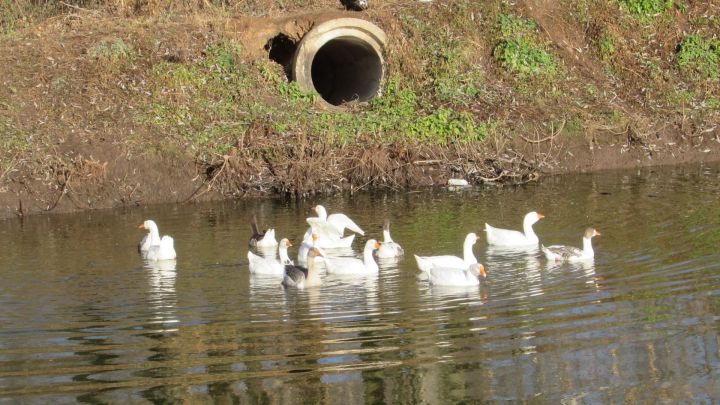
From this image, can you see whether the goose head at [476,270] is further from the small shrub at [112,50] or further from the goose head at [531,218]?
the small shrub at [112,50]

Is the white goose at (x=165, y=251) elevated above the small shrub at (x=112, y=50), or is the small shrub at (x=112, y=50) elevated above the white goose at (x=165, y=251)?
the small shrub at (x=112, y=50)

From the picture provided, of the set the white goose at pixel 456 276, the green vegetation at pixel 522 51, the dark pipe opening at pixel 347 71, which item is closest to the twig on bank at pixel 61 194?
the dark pipe opening at pixel 347 71

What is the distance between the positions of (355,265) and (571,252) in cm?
267

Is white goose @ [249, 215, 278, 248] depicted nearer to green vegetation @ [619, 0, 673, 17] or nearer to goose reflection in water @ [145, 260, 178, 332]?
goose reflection in water @ [145, 260, 178, 332]

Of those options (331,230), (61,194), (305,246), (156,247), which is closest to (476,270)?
(305,246)

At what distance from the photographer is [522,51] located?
27.6 meters

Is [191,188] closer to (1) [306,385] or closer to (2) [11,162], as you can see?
(2) [11,162]

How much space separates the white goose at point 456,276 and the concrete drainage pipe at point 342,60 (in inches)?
446

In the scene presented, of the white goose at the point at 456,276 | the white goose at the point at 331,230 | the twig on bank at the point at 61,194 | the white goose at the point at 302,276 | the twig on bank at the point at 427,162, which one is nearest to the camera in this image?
the white goose at the point at 456,276

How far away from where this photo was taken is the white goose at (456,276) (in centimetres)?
1457

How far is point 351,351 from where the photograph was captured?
1136cm

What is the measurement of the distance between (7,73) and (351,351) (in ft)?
51.1

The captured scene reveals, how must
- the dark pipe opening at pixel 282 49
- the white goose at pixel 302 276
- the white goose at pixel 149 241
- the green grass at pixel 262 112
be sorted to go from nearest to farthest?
the white goose at pixel 302 276 < the white goose at pixel 149 241 < the green grass at pixel 262 112 < the dark pipe opening at pixel 282 49

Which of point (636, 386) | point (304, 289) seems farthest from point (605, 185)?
point (636, 386)
